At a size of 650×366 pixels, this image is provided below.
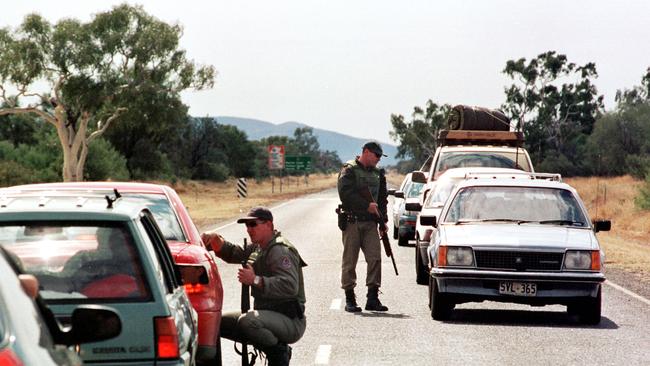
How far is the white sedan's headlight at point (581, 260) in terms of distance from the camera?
1346cm

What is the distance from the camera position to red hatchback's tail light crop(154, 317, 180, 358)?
564 cm

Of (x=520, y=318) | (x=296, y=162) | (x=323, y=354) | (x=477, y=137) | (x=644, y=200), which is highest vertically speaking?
(x=477, y=137)

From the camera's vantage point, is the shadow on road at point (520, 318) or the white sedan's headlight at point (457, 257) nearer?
the white sedan's headlight at point (457, 257)

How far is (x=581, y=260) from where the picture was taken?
13484 millimetres

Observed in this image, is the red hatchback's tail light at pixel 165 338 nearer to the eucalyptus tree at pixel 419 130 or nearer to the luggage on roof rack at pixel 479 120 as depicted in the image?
the luggage on roof rack at pixel 479 120

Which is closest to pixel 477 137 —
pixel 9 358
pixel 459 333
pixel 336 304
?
pixel 336 304

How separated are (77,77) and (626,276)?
58748 mm

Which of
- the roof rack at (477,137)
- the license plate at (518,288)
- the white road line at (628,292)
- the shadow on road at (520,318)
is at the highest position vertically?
the roof rack at (477,137)

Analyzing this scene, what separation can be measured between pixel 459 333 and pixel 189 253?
4.76 m

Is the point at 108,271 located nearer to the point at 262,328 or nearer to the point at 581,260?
the point at 262,328

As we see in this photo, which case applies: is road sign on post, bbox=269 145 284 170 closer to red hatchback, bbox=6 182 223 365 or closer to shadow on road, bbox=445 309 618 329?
shadow on road, bbox=445 309 618 329

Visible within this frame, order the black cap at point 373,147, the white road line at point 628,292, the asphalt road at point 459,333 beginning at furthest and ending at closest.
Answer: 1. the white road line at point 628,292
2. the black cap at point 373,147
3. the asphalt road at point 459,333

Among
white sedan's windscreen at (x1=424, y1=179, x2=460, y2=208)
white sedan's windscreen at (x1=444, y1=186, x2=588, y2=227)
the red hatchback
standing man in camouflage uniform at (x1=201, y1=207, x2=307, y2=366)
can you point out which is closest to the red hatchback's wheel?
white sedan's windscreen at (x1=444, y1=186, x2=588, y2=227)

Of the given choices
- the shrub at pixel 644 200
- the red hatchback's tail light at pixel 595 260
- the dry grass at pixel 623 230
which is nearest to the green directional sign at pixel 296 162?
the dry grass at pixel 623 230
